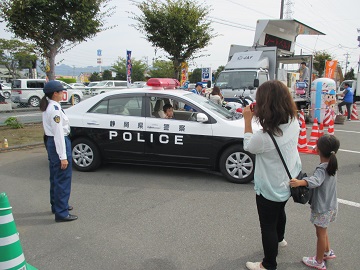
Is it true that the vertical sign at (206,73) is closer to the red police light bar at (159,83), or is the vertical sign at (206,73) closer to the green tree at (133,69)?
the red police light bar at (159,83)

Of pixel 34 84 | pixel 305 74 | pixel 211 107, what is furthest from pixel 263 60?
pixel 34 84

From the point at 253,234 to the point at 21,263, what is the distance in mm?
2405

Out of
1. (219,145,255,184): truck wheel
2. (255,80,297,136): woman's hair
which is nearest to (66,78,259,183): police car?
(219,145,255,184): truck wheel

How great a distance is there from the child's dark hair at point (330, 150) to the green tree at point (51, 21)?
993cm

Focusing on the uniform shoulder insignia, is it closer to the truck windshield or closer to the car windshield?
the car windshield

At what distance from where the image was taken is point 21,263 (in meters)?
2.44

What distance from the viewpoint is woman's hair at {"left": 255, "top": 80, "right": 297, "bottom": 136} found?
2.44 meters

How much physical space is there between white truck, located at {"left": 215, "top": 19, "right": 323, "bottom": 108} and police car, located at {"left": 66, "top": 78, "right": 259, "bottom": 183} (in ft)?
19.7

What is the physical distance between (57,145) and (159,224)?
1571 millimetres

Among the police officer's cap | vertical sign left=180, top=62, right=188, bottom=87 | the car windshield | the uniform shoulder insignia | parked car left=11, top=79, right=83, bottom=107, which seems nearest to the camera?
the uniform shoulder insignia

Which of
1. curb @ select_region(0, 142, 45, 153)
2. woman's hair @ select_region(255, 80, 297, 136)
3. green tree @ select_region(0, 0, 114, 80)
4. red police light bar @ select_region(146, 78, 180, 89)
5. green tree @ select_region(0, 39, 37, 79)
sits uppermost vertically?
green tree @ select_region(0, 39, 37, 79)

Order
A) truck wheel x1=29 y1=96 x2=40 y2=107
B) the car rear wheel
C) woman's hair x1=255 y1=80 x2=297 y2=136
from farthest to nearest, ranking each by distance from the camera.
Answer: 1. truck wheel x1=29 y1=96 x2=40 y2=107
2. the car rear wheel
3. woman's hair x1=255 y1=80 x2=297 y2=136

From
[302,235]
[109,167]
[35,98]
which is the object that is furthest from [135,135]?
[35,98]

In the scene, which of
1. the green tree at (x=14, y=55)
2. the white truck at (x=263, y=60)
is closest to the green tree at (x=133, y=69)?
the green tree at (x=14, y=55)
